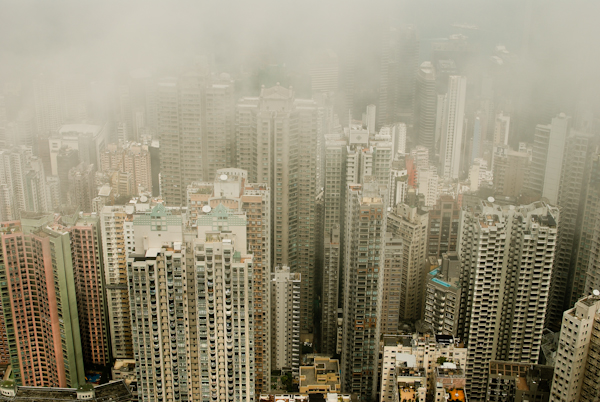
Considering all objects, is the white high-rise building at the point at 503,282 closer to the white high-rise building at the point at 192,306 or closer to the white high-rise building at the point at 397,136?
the white high-rise building at the point at 397,136

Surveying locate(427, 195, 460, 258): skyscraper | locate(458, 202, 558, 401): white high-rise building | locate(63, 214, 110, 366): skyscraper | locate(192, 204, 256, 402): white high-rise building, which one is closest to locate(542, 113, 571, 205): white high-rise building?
locate(458, 202, 558, 401): white high-rise building

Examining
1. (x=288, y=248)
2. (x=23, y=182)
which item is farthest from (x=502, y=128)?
(x=23, y=182)

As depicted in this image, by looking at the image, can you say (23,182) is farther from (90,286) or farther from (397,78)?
(397,78)

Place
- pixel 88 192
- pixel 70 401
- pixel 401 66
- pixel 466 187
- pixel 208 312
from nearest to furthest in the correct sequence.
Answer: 1. pixel 208 312
2. pixel 70 401
3. pixel 88 192
4. pixel 466 187
5. pixel 401 66

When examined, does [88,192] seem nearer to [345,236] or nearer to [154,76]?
[154,76]

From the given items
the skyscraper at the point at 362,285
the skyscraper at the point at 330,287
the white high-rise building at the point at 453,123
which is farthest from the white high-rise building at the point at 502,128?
the skyscraper at the point at 330,287

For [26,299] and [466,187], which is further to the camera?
[466,187]

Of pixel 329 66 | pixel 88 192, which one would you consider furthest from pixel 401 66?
pixel 88 192
